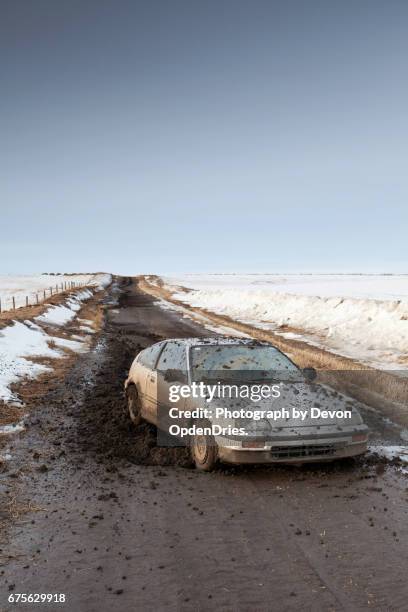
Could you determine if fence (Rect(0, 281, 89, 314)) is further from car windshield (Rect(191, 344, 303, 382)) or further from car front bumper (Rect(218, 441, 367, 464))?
car front bumper (Rect(218, 441, 367, 464))

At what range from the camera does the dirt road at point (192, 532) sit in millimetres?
3779

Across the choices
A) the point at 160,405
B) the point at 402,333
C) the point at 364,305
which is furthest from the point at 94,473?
the point at 364,305

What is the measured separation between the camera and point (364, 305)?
24062 millimetres

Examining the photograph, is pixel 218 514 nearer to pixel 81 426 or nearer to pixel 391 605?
pixel 391 605

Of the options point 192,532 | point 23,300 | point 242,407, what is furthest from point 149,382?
point 23,300

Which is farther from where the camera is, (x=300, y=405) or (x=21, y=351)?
(x=21, y=351)

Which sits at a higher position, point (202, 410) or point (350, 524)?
point (202, 410)

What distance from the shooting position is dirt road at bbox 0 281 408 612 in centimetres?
378

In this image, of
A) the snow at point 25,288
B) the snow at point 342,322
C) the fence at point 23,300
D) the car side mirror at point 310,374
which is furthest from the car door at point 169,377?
the snow at point 25,288

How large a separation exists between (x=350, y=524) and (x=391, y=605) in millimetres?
1225

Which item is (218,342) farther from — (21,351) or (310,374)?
(21,351)

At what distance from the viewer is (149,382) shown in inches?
304

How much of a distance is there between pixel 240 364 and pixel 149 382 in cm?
144

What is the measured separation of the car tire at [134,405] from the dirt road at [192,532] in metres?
0.54
